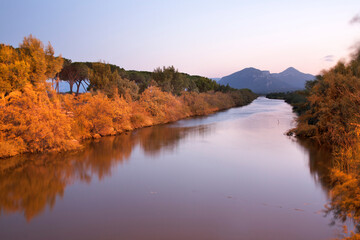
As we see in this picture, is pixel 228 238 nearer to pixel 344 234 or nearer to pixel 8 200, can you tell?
pixel 344 234

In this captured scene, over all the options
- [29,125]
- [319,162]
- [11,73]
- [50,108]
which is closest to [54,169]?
[29,125]

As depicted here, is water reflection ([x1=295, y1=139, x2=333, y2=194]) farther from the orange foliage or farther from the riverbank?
the orange foliage

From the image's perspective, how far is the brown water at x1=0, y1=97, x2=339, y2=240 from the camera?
8352 mm

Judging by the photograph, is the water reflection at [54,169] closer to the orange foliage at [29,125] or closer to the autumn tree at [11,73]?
the orange foliage at [29,125]

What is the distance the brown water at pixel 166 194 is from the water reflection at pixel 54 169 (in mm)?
46

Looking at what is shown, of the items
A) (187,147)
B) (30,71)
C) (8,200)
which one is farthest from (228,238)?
(30,71)

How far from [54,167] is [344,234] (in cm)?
1388

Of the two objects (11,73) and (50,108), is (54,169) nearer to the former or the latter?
(50,108)

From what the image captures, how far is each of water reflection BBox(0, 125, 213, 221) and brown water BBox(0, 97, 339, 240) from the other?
46 mm

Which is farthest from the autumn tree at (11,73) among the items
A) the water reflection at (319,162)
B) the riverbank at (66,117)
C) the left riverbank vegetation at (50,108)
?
the water reflection at (319,162)

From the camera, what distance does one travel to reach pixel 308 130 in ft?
73.5

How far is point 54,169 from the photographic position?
14.4m

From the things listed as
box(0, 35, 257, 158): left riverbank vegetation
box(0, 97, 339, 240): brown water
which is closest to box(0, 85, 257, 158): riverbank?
box(0, 35, 257, 158): left riverbank vegetation

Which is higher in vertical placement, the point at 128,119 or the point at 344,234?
the point at 128,119
